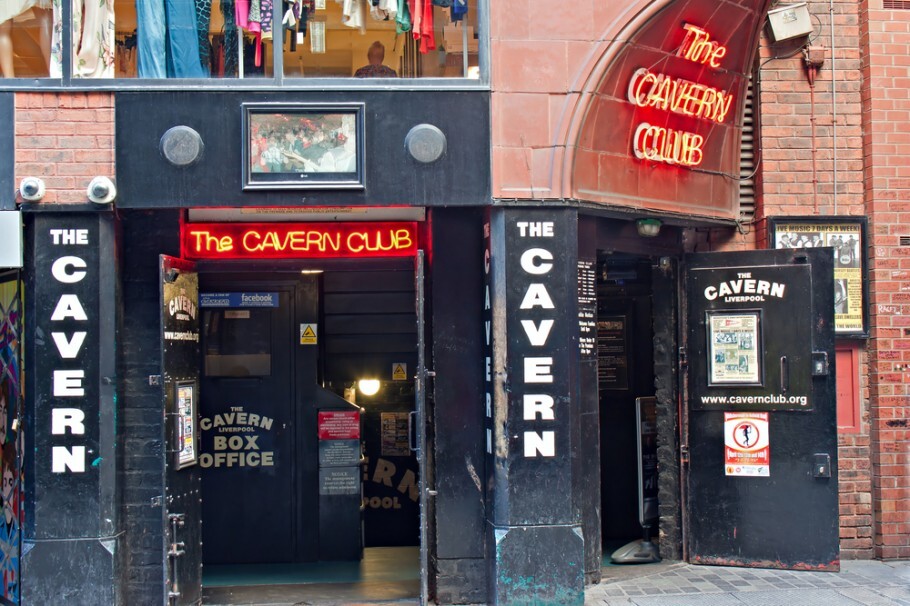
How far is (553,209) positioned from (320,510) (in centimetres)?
396

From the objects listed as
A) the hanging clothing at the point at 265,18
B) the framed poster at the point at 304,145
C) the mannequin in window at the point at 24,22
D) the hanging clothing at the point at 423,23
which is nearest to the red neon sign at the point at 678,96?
the hanging clothing at the point at 423,23

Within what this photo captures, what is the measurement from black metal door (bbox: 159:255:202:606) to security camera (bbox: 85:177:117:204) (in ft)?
2.17

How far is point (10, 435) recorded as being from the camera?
833 cm

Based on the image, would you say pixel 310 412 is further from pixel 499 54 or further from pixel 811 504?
pixel 811 504

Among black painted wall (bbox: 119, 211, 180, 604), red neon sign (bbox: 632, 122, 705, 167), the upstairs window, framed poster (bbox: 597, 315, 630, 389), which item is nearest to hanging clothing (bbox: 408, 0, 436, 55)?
the upstairs window

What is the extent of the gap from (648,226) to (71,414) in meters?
5.18

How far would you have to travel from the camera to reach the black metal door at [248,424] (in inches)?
386

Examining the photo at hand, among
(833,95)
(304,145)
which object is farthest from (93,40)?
(833,95)

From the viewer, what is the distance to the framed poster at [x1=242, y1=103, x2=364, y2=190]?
7.98 metres

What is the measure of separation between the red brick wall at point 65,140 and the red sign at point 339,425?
3.26 m

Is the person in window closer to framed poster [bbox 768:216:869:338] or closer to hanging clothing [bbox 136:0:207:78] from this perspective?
hanging clothing [bbox 136:0:207:78]

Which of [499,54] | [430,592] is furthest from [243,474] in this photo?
[499,54]

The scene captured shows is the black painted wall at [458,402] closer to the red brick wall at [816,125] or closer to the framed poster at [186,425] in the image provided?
the framed poster at [186,425]

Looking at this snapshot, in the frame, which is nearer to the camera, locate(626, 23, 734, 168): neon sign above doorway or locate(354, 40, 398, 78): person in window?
locate(354, 40, 398, 78): person in window
